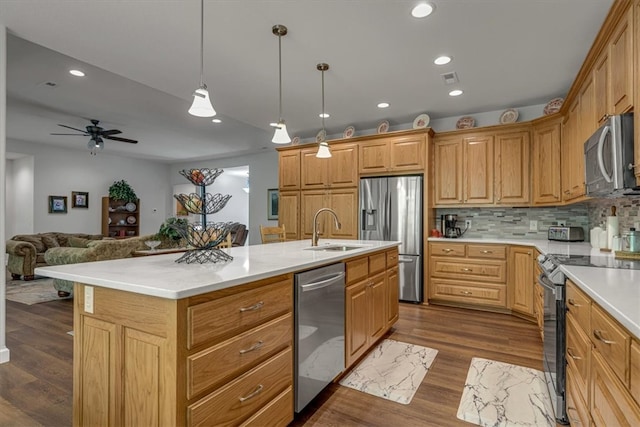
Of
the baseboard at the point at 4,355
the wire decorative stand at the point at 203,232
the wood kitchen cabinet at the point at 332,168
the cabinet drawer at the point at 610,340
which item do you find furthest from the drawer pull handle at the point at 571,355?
the baseboard at the point at 4,355

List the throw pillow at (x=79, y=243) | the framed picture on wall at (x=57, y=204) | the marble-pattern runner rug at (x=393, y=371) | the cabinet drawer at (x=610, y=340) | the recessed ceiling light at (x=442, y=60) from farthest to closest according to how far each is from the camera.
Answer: the framed picture on wall at (x=57, y=204), the throw pillow at (x=79, y=243), the recessed ceiling light at (x=442, y=60), the marble-pattern runner rug at (x=393, y=371), the cabinet drawer at (x=610, y=340)

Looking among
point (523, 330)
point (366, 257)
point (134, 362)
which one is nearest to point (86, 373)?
A: point (134, 362)

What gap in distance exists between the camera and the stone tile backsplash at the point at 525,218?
3770 millimetres

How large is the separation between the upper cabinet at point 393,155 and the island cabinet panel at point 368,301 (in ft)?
5.32

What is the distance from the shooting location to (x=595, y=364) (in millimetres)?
1254

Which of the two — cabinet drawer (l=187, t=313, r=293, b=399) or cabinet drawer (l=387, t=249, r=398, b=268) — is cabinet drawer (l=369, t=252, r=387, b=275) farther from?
cabinet drawer (l=187, t=313, r=293, b=399)

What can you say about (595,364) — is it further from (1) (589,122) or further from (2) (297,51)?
(2) (297,51)

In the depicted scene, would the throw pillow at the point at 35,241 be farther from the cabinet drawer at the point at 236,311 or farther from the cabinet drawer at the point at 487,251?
the cabinet drawer at the point at 487,251

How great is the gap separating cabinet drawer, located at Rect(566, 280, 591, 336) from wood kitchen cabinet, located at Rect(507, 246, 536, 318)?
201 cm

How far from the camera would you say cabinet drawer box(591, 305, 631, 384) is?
3.21 feet

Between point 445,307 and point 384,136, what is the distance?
2.48m

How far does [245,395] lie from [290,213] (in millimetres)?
4188

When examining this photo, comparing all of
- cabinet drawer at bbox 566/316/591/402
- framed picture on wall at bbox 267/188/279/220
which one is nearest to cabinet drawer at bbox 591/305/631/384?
cabinet drawer at bbox 566/316/591/402

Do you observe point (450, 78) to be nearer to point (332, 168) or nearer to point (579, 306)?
point (332, 168)
